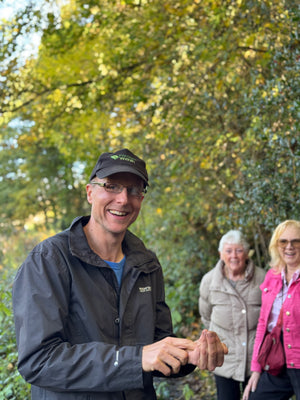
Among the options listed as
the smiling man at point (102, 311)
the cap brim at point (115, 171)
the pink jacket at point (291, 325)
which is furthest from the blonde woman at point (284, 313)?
the cap brim at point (115, 171)

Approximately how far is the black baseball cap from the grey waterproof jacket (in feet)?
1.00

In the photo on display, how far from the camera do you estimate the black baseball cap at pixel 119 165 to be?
2.37m

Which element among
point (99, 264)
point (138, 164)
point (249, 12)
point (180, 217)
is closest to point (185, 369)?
point (99, 264)

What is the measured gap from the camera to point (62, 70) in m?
8.86

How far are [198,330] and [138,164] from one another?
6850mm

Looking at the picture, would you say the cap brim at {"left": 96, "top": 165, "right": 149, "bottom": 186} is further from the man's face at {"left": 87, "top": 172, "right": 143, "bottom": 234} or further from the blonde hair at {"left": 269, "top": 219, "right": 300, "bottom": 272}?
the blonde hair at {"left": 269, "top": 219, "right": 300, "bottom": 272}

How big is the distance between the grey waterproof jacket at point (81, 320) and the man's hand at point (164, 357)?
0.04 meters

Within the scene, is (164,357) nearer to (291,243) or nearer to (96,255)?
(96,255)

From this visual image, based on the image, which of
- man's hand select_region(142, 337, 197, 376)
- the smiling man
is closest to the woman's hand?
the smiling man

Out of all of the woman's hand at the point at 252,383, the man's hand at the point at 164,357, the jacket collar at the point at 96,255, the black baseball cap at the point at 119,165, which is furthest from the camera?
the woman's hand at the point at 252,383

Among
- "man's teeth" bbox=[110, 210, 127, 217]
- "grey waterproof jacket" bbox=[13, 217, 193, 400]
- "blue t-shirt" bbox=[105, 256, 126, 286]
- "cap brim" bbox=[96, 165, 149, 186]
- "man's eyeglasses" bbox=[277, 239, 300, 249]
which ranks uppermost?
"cap brim" bbox=[96, 165, 149, 186]

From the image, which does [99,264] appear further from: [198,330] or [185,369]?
[198,330]

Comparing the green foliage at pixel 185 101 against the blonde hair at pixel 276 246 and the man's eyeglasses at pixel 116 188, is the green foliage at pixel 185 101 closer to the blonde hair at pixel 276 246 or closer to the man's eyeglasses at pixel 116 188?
the blonde hair at pixel 276 246

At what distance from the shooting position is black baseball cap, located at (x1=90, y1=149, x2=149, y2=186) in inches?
93.1
